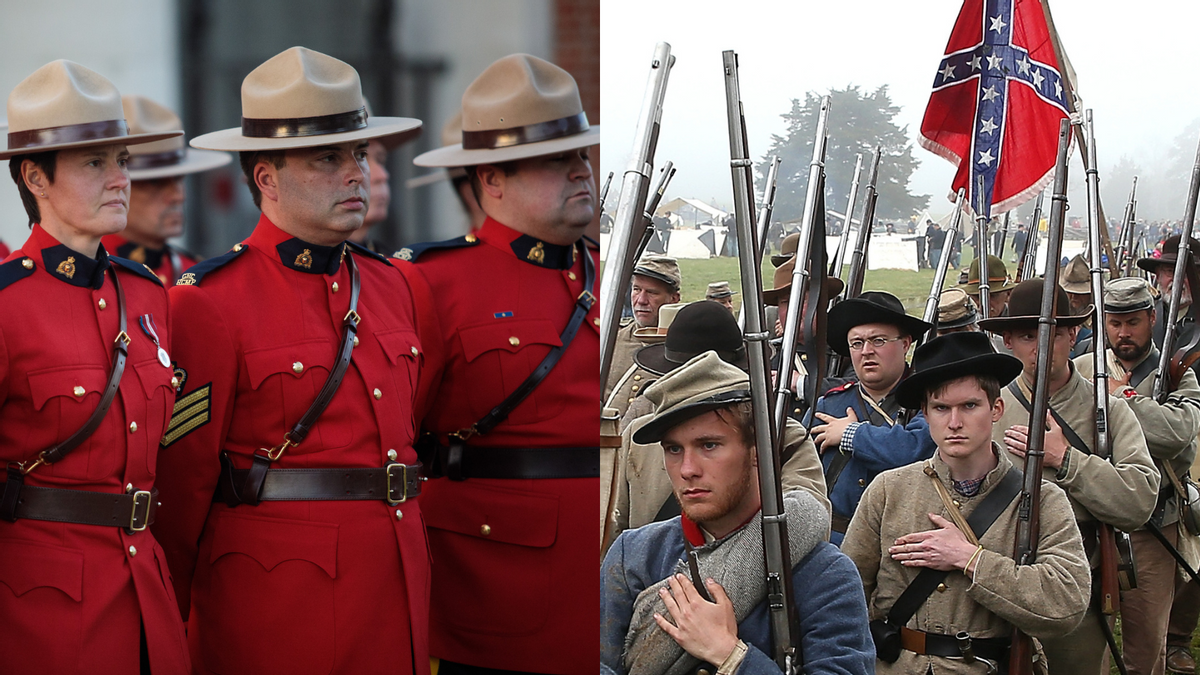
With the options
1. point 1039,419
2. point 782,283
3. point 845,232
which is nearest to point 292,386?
point 782,283

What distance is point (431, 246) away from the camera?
9.55 ft

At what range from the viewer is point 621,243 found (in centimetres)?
269

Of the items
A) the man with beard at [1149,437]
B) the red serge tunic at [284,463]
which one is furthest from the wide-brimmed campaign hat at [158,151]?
the man with beard at [1149,437]

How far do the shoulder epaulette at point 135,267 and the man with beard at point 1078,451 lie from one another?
9.25 ft

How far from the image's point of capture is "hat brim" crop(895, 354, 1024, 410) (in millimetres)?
3803

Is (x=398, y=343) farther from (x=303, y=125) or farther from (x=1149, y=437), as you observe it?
(x=1149, y=437)

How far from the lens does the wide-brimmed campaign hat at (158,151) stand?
2500 millimetres

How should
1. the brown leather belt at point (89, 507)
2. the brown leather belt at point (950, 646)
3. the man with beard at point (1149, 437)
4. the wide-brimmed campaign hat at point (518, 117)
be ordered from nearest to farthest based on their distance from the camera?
the brown leather belt at point (89, 507)
the wide-brimmed campaign hat at point (518, 117)
the brown leather belt at point (950, 646)
the man with beard at point (1149, 437)

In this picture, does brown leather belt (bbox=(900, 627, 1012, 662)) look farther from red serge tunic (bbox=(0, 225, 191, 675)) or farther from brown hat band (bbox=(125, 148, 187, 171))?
brown hat band (bbox=(125, 148, 187, 171))

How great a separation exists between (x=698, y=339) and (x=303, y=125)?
1066 millimetres

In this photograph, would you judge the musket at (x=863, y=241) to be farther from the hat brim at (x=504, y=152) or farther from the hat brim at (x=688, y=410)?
the hat brim at (x=504, y=152)

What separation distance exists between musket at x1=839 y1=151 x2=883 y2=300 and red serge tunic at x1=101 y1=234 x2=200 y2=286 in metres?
1.97

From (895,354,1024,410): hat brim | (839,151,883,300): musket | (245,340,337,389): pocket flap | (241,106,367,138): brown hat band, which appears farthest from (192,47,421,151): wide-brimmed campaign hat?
(895,354,1024,410): hat brim

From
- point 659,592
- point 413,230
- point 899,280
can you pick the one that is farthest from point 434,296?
point 899,280
